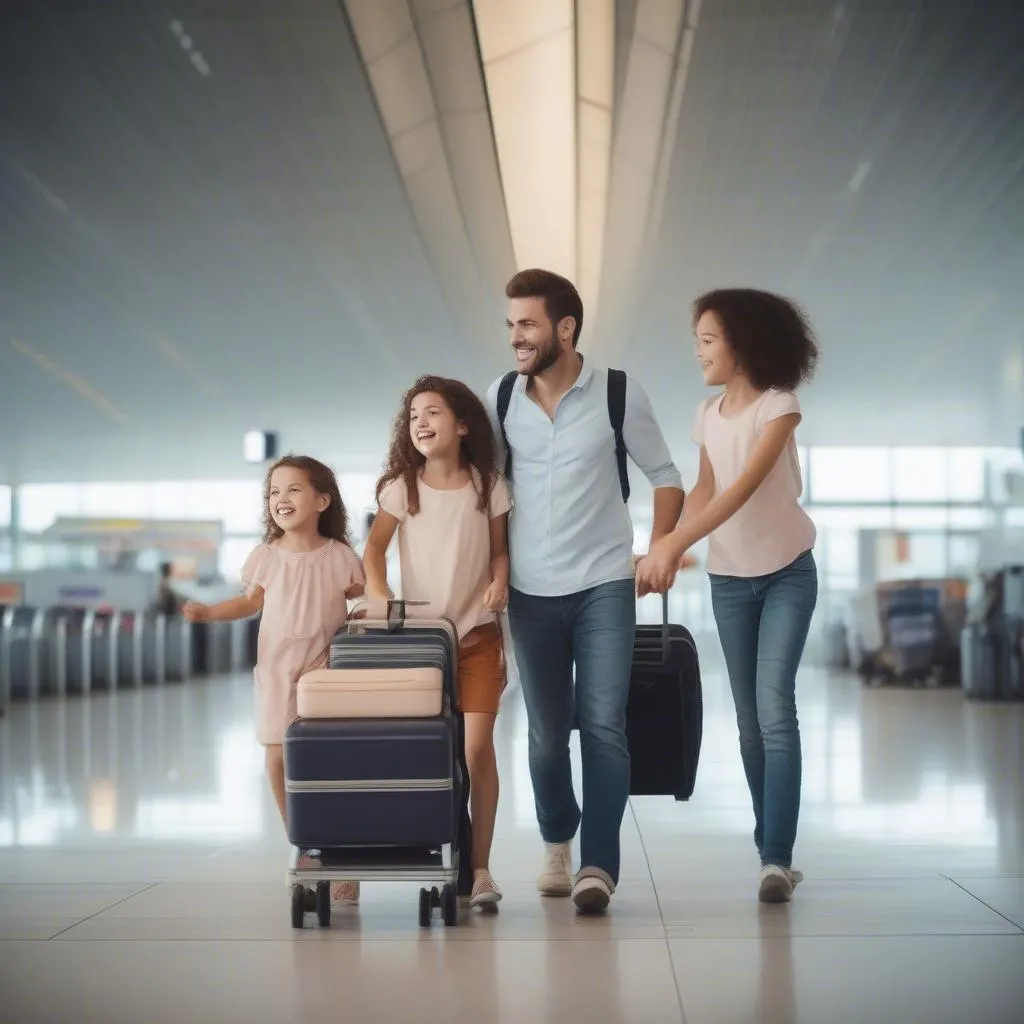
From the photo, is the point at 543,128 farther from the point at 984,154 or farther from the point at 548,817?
the point at 548,817

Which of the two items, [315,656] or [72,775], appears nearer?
[315,656]

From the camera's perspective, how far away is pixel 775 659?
437 cm

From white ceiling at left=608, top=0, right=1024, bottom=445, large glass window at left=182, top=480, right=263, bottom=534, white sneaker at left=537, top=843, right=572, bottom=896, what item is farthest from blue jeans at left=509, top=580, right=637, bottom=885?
large glass window at left=182, top=480, right=263, bottom=534

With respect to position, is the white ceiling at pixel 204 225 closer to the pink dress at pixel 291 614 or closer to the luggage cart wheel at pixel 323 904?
the pink dress at pixel 291 614

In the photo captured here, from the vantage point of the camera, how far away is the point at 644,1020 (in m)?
2.99

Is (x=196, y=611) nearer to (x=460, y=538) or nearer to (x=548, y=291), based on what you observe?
(x=460, y=538)

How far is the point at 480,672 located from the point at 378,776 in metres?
0.60

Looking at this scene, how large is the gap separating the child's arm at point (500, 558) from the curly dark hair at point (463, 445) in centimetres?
8

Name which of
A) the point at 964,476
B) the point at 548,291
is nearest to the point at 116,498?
the point at 964,476

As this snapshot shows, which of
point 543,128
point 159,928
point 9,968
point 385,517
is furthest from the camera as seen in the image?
point 543,128

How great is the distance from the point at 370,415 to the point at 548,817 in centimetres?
2060

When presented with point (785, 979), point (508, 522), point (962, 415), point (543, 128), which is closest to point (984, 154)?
point (543, 128)

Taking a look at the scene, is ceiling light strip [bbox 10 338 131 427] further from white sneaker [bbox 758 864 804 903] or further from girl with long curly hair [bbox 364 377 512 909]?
white sneaker [bbox 758 864 804 903]

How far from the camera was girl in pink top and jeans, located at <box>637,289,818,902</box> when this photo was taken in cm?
435
